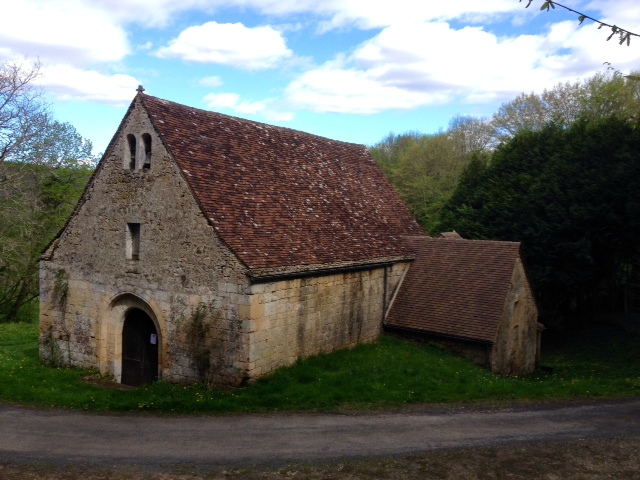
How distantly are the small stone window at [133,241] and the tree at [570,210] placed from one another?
18.4 m

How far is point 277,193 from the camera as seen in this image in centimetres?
1608

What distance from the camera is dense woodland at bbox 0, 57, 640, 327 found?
23.5 metres

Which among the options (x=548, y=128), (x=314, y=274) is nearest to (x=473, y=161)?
(x=548, y=128)

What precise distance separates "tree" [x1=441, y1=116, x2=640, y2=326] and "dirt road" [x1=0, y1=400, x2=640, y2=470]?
1340 cm

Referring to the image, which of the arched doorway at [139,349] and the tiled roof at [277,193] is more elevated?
the tiled roof at [277,193]

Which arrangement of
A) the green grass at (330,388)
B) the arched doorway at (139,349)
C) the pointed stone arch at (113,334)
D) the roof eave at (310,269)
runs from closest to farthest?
the green grass at (330,388), the roof eave at (310,269), the arched doorway at (139,349), the pointed stone arch at (113,334)

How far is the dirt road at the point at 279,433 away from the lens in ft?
30.9

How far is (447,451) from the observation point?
9.54m

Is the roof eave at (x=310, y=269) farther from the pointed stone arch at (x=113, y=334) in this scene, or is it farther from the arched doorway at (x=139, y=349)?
the pointed stone arch at (x=113, y=334)

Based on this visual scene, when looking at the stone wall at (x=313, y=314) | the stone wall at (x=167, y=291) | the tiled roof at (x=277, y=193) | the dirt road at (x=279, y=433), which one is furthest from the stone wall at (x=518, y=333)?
the dirt road at (x=279, y=433)

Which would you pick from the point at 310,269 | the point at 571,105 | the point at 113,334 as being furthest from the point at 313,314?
the point at 571,105

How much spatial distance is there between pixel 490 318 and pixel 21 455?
1287 centimetres

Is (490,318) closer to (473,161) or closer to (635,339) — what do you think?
(635,339)

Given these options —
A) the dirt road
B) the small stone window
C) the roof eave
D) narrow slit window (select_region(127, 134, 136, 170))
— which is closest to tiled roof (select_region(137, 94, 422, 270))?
the roof eave
